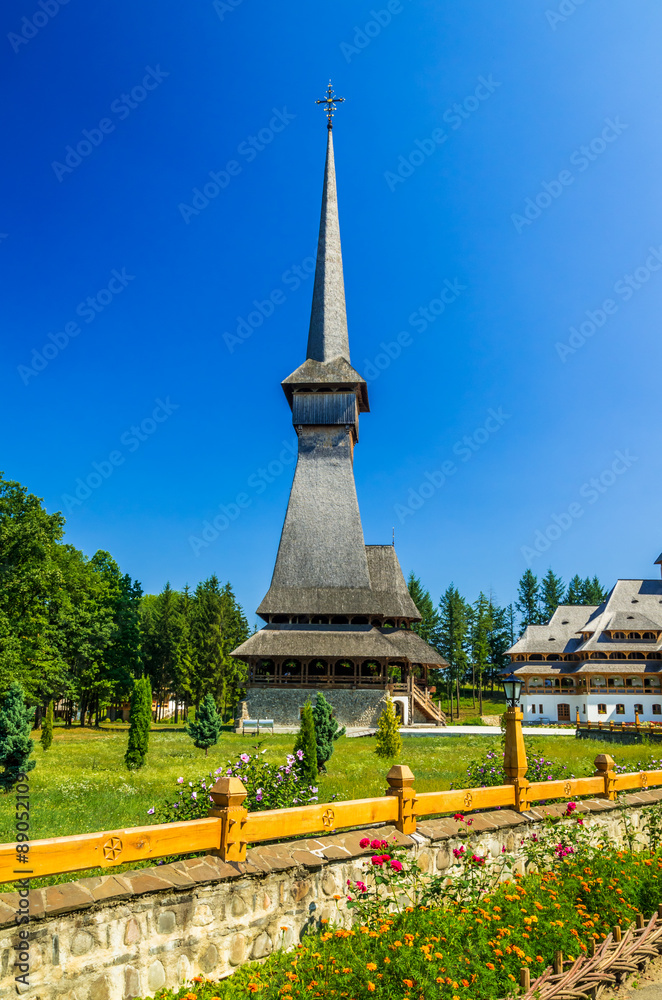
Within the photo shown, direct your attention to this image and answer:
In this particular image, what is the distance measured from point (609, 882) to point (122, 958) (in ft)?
20.1

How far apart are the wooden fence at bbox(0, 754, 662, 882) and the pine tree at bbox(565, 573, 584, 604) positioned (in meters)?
84.6

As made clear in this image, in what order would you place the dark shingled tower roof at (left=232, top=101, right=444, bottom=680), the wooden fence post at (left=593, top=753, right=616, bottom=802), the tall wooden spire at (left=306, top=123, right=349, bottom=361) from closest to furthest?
1. the wooden fence post at (left=593, top=753, right=616, bottom=802)
2. the dark shingled tower roof at (left=232, top=101, right=444, bottom=680)
3. the tall wooden spire at (left=306, top=123, right=349, bottom=361)

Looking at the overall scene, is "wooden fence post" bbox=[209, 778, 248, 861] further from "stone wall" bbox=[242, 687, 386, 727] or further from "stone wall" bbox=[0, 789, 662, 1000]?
"stone wall" bbox=[242, 687, 386, 727]

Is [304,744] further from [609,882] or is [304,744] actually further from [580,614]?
[580,614]

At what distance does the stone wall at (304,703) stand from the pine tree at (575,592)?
59.8 metres

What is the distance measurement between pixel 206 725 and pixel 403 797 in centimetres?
1554

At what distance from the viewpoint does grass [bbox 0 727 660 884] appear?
33.9 ft

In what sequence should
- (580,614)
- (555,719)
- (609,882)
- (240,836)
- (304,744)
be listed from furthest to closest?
(580,614) → (555,719) → (304,744) → (609,882) → (240,836)

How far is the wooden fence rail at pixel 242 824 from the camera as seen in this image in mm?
4625

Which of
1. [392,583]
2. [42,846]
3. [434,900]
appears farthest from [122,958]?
[392,583]

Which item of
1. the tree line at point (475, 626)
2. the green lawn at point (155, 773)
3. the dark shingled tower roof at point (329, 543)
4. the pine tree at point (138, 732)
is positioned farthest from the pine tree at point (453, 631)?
the pine tree at point (138, 732)

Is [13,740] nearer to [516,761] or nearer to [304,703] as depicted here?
[516,761]

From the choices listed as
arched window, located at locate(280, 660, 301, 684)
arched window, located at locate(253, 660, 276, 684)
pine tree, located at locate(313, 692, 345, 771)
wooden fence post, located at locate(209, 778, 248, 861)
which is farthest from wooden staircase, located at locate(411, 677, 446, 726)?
wooden fence post, located at locate(209, 778, 248, 861)

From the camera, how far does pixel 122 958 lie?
483cm
